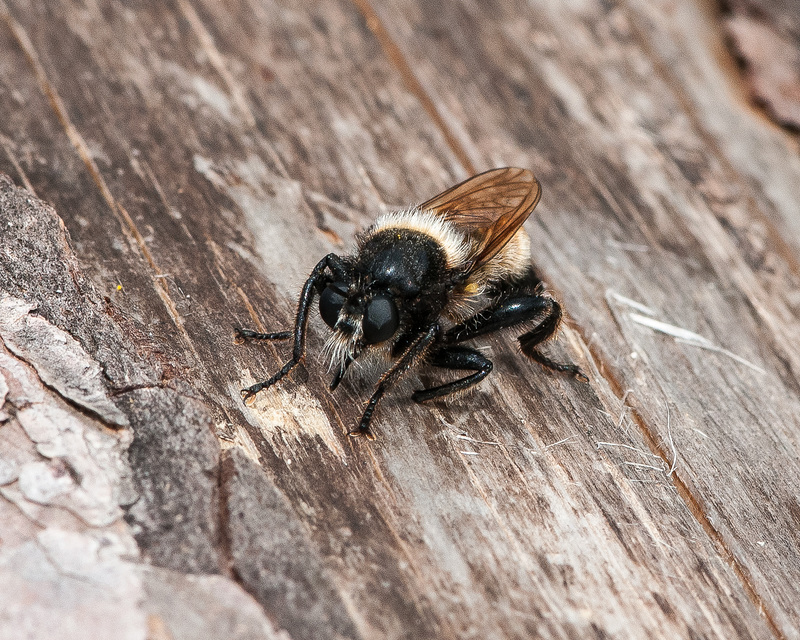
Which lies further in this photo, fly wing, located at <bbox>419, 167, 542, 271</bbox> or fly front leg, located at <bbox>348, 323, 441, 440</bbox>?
fly wing, located at <bbox>419, 167, 542, 271</bbox>

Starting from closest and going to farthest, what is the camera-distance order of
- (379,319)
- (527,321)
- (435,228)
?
(379,319) < (435,228) < (527,321)

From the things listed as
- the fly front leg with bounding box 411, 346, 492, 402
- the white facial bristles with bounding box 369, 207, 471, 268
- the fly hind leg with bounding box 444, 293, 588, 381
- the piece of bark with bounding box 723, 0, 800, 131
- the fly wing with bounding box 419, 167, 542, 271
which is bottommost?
the fly front leg with bounding box 411, 346, 492, 402


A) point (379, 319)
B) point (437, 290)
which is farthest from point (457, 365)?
→ point (379, 319)

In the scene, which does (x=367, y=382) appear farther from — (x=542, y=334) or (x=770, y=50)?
(x=770, y=50)

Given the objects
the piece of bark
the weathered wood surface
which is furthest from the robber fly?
the piece of bark

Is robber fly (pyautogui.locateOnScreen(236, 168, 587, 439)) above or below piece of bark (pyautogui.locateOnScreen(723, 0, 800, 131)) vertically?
below

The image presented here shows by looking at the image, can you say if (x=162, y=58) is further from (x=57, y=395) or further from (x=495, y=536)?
(x=495, y=536)

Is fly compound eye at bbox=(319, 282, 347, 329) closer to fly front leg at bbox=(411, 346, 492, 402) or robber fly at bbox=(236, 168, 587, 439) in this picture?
robber fly at bbox=(236, 168, 587, 439)
